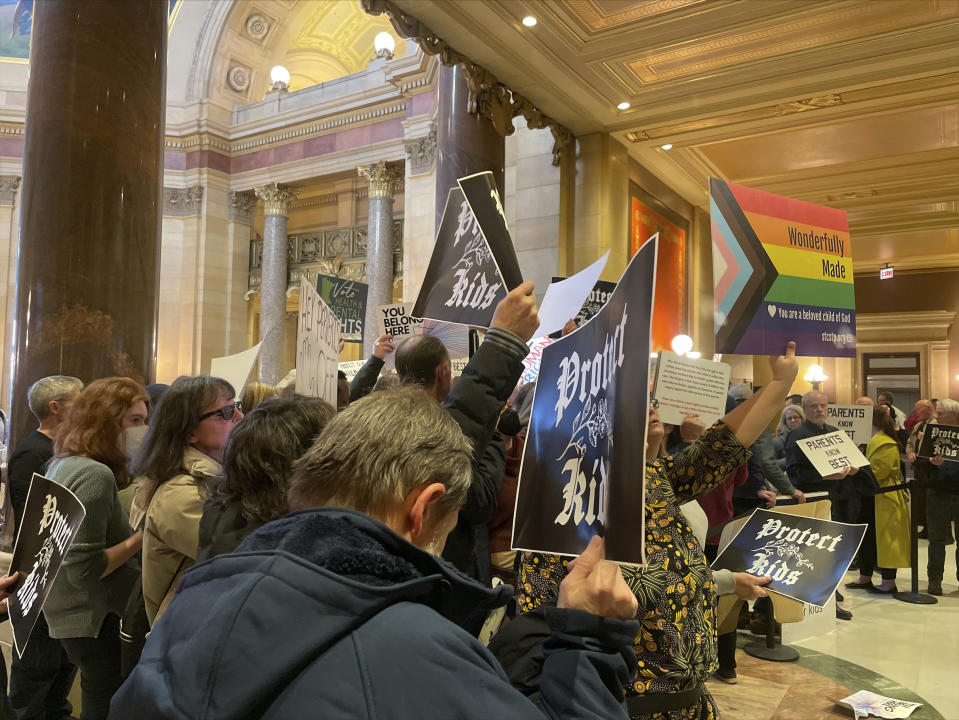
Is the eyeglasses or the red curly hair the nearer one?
the eyeglasses

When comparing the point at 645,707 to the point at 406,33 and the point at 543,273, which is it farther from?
the point at 543,273

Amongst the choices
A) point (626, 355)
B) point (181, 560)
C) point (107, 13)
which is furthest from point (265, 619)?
point (107, 13)

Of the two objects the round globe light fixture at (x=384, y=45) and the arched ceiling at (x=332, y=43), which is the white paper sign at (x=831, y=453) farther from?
the arched ceiling at (x=332, y=43)

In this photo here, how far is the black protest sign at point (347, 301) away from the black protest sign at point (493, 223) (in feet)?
12.0

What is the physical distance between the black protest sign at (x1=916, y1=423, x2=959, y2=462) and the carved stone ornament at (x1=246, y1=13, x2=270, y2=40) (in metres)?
18.9

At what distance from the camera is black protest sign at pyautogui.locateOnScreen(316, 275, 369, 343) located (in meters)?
6.17

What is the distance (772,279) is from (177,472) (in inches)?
86.3

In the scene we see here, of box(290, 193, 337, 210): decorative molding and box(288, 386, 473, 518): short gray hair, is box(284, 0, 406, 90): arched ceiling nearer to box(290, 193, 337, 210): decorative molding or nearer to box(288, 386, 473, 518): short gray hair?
box(290, 193, 337, 210): decorative molding

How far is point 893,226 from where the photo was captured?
1382 cm

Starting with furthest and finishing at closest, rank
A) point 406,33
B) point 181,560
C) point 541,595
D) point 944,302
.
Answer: point 944,302 → point 406,33 → point 181,560 → point 541,595

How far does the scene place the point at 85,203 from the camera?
4383mm

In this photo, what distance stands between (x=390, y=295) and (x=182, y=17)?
9533mm

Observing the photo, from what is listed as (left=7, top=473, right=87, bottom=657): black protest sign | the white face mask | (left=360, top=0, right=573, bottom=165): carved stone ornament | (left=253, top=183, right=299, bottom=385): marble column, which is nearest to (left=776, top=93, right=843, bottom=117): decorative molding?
(left=360, top=0, right=573, bottom=165): carved stone ornament

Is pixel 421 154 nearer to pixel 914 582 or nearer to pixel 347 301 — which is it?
pixel 347 301
